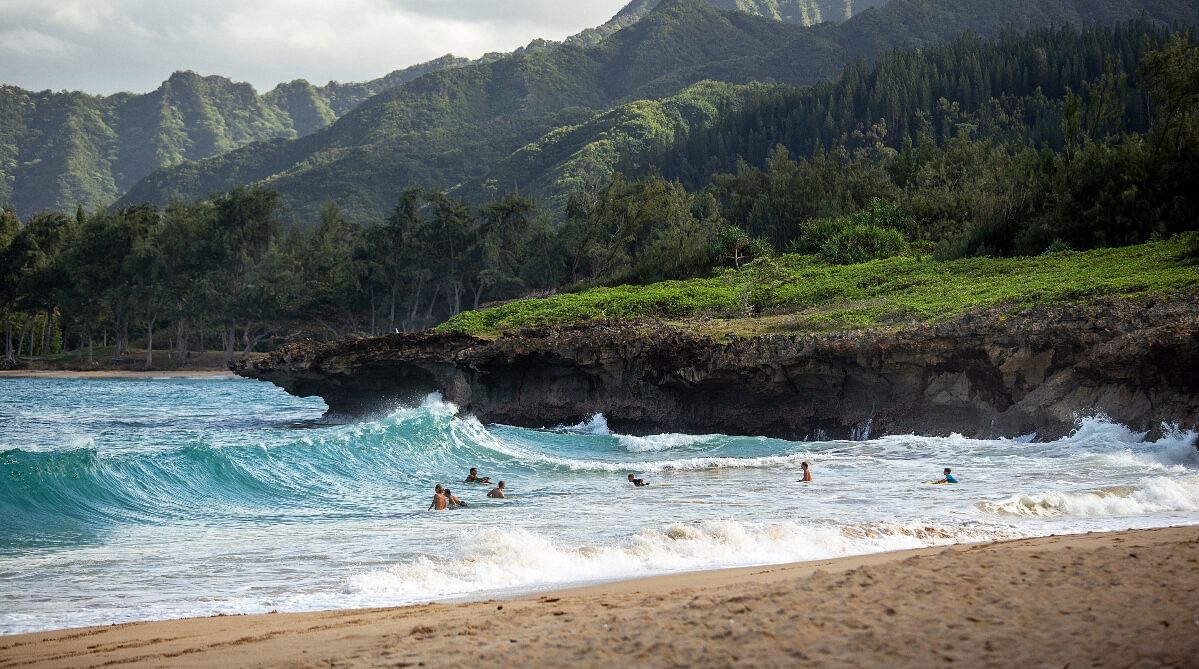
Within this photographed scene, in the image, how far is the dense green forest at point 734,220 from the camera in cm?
3662

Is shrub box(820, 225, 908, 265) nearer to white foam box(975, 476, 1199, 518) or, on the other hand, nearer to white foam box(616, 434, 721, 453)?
white foam box(616, 434, 721, 453)

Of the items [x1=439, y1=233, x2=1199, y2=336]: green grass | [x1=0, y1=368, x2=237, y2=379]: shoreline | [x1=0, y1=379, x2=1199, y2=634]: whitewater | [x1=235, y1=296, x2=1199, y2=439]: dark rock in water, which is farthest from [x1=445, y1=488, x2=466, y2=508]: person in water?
[x1=0, y1=368, x2=237, y2=379]: shoreline

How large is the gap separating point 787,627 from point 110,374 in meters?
79.1

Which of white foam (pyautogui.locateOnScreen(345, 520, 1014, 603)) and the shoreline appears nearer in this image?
white foam (pyautogui.locateOnScreen(345, 520, 1014, 603))

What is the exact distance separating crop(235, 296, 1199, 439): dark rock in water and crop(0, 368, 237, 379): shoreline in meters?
45.5

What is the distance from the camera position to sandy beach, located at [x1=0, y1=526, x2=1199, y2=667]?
21.8 ft

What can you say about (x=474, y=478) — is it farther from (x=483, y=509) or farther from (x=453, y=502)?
(x=483, y=509)

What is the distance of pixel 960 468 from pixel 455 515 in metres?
9.80

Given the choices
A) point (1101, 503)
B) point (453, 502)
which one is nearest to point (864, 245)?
point (1101, 503)

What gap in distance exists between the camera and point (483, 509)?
1725 centimetres

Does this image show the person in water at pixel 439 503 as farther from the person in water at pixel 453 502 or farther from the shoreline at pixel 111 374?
the shoreline at pixel 111 374

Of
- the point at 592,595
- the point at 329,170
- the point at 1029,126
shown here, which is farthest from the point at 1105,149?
the point at 329,170

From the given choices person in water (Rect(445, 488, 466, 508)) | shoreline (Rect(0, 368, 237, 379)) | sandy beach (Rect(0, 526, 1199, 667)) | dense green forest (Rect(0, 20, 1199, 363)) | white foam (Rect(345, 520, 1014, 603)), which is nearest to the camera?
sandy beach (Rect(0, 526, 1199, 667))

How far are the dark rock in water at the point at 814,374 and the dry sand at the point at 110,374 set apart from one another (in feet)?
149
